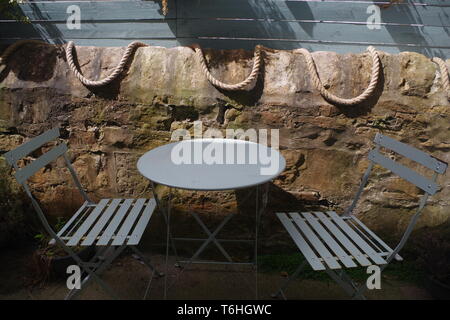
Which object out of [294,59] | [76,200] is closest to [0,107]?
[76,200]

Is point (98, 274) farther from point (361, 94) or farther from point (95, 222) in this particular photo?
point (361, 94)

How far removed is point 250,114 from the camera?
109 inches

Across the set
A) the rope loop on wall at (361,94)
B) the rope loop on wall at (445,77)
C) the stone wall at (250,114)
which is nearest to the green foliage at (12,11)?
the stone wall at (250,114)

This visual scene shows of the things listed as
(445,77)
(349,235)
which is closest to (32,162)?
(349,235)

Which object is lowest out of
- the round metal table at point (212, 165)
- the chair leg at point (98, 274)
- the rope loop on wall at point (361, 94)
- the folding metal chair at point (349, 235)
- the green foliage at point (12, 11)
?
the chair leg at point (98, 274)

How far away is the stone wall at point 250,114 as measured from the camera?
274 centimetres

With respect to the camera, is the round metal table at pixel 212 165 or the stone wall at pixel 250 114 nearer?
the round metal table at pixel 212 165

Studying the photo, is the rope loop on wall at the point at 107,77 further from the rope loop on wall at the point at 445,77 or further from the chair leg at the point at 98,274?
the rope loop on wall at the point at 445,77

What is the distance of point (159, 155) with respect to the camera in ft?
7.97

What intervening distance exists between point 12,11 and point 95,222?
2.37m

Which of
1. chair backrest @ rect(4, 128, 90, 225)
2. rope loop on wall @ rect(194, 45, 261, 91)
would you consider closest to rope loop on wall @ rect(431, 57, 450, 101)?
rope loop on wall @ rect(194, 45, 261, 91)

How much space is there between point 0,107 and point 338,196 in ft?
9.37

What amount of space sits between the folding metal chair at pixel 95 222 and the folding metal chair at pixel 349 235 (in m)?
1.05

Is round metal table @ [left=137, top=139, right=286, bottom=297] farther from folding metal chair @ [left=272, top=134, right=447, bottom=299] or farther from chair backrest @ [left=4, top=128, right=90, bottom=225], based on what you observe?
chair backrest @ [left=4, top=128, right=90, bottom=225]
